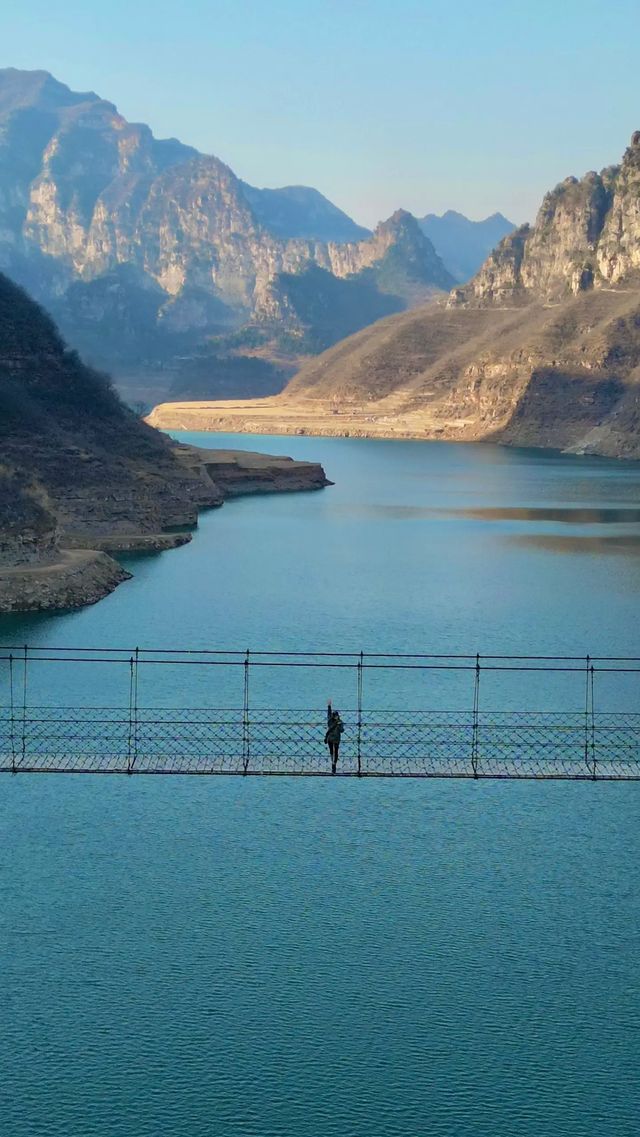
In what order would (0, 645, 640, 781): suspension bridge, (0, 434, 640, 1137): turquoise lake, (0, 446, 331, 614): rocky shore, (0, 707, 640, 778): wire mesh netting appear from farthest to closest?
(0, 446, 331, 614): rocky shore → (0, 645, 640, 781): suspension bridge → (0, 707, 640, 778): wire mesh netting → (0, 434, 640, 1137): turquoise lake

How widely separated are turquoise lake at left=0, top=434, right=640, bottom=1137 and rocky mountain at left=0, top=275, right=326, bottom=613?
17.3m

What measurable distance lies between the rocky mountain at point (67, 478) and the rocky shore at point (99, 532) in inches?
3.0

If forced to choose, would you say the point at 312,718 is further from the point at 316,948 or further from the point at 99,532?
the point at 99,532

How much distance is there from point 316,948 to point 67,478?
212ft

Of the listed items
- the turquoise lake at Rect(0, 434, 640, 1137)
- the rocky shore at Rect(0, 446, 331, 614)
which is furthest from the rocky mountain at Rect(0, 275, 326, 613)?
the turquoise lake at Rect(0, 434, 640, 1137)

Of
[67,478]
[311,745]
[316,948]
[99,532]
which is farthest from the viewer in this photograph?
[67,478]

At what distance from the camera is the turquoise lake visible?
84.5 feet

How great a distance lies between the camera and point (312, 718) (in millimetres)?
46156

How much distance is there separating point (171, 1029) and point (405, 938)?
5.64m

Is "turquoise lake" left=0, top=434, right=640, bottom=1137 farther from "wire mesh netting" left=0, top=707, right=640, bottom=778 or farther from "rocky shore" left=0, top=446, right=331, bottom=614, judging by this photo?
"rocky shore" left=0, top=446, right=331, bottom=614

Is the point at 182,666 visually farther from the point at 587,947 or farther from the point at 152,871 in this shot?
the point at 587,947

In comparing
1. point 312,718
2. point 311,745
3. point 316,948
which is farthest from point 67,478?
point 316,948

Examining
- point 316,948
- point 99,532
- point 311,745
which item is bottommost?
point 316,948

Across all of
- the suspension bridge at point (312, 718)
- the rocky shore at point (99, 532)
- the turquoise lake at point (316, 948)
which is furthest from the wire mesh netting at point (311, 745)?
the rocky shore at point (99, 532)
